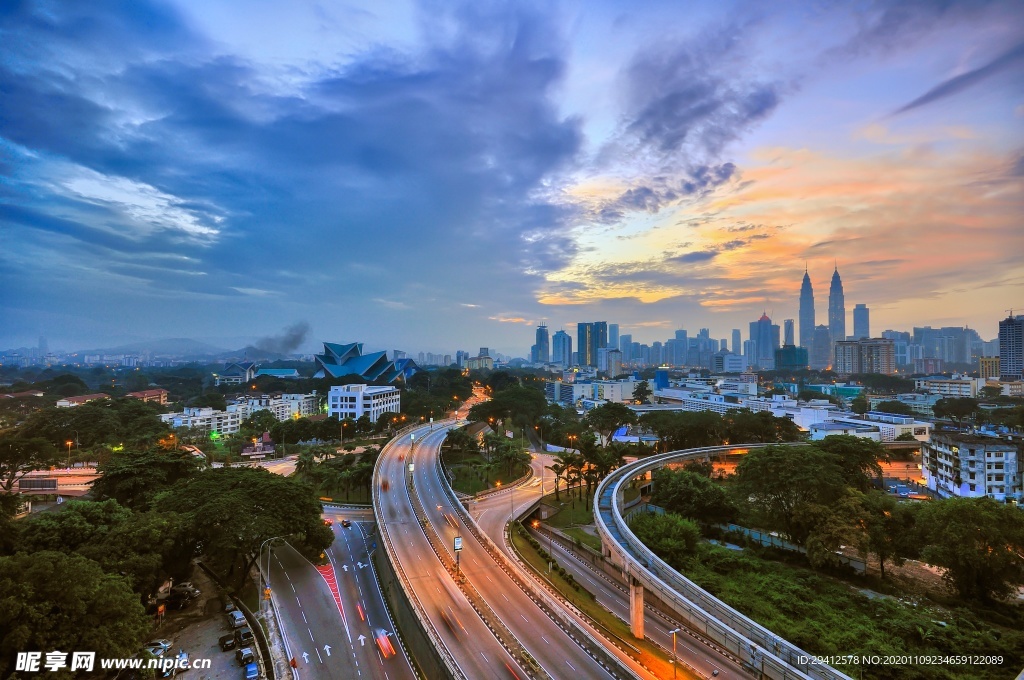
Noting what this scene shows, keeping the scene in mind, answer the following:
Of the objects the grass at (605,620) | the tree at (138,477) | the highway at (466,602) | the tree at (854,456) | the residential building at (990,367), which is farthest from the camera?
the residential building at (990,367)

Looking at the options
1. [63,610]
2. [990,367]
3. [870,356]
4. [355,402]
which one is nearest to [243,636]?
[63,610]

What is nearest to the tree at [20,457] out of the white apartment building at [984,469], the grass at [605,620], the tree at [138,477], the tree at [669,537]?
the tree at [138,477]

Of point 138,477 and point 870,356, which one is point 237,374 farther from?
point 870,356

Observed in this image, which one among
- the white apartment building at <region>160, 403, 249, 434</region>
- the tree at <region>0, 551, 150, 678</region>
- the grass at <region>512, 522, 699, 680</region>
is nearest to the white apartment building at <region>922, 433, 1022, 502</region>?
the grass at <region>512, 522, 699, 680</region>

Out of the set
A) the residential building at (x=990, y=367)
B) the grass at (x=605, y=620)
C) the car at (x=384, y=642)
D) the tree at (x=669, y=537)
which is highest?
the residential building at (x=990, y=367)

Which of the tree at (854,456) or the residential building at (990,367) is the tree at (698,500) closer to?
the tree at (854,456)

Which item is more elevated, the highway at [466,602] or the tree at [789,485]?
the tree at [789,485]

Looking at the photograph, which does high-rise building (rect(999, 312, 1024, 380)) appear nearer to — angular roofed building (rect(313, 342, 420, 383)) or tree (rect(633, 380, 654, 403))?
tree (rect(633, 380, 654, 403))
